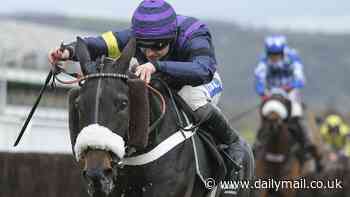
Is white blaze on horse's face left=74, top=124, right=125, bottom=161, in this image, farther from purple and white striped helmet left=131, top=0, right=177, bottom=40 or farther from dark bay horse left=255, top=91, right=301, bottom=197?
dark bay horse left=255, top=91, right=301, bottom=197

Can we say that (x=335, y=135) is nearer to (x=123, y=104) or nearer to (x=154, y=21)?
(x=154, y=21)

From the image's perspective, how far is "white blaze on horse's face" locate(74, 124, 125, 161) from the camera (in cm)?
625

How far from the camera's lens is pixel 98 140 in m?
6.24

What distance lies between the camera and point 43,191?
41.1 ft

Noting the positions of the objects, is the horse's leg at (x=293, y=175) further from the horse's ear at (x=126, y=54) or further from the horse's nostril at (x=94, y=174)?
the horse's nostril at (x=94, y=174)

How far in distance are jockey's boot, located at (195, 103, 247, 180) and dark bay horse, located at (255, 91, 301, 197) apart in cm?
675

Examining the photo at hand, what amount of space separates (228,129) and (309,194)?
1225cm

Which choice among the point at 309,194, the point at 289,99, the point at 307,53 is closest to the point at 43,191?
the point at 289,99

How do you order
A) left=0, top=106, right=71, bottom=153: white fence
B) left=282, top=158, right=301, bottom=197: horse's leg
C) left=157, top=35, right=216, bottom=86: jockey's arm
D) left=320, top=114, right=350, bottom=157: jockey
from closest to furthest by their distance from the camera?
left=157, top=35, right=216, bottom=86: jockey's arm < left=282, top=158, right=301, bottom=197: horse's leg < left=0, top=106, right=71, bottom=153: white fence < left=320, top=114, right=350, bottom=157: jockey

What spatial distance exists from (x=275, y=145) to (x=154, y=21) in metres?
8.34

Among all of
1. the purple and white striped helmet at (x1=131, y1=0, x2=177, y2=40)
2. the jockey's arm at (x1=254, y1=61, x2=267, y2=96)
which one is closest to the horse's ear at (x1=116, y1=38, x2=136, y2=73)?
the purple and white striped helmet at (x1=131, y1=0, x2=177, y2=40)

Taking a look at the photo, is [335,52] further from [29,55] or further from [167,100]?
[167,100]

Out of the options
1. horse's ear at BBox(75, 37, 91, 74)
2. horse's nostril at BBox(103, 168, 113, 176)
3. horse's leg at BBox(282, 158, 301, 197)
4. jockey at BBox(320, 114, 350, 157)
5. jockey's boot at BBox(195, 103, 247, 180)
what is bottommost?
jockey at BBox(320, 114, 350, 157)

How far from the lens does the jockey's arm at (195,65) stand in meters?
7.03
